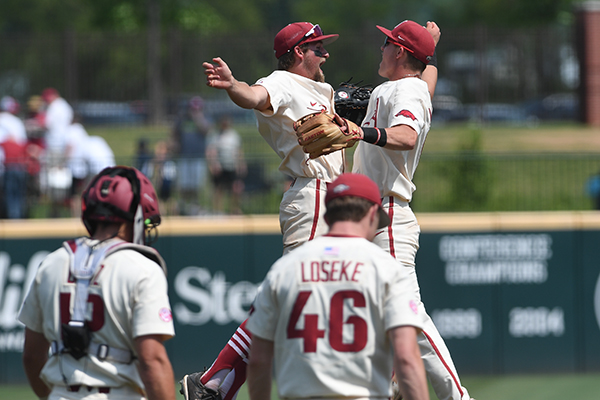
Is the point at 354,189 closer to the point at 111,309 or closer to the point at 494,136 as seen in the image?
the point at 111,309

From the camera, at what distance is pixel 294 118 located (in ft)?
15.4

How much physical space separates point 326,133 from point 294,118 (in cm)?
62

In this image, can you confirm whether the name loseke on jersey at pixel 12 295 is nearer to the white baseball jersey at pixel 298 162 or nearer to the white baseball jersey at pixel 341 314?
the white baseball jersey at pixel 298 162

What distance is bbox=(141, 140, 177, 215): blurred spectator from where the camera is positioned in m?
11.9

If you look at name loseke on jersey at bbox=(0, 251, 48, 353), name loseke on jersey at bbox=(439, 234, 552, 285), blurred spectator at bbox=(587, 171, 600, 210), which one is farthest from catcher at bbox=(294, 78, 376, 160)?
blurred spectator at bbox=(587, 171, 600, 210)

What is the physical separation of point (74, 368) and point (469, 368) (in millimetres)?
6964

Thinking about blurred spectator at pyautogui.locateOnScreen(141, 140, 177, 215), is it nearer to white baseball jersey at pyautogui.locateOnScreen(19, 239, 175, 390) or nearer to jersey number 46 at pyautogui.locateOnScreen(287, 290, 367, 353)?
white baseball jersey at pyautogui.locateOnScreen(19, 239, 175, 390)

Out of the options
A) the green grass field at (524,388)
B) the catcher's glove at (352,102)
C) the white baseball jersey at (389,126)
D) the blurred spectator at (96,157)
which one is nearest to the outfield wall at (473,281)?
the green grass field at (524,388)

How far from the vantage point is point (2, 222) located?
9406 millimetres

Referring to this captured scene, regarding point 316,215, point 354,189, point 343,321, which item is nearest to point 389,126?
point 316,215

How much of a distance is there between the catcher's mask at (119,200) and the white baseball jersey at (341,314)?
65cm

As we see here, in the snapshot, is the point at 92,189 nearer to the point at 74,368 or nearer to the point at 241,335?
the point at 74,368

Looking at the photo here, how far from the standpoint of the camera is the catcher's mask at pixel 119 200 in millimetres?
3381

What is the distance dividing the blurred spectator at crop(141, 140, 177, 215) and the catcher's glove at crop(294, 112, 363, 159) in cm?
792
